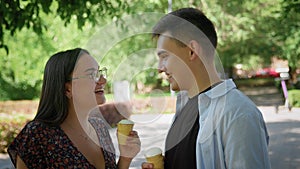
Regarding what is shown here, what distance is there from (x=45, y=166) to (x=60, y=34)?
65.2 feet

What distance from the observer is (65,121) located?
96.5 inches

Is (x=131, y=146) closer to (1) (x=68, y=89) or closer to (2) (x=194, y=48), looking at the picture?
(1) (x=68, y=89)

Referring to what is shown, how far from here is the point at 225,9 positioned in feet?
86.0

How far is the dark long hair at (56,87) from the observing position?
237 cm

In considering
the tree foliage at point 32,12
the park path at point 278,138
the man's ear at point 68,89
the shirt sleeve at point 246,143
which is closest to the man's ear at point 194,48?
the shirt sleeve at point 246,143

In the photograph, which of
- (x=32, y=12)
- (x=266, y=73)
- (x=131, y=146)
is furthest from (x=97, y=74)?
(x=266, y=73)

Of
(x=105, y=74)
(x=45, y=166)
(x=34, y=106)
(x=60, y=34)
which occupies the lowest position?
(x=34, y=106)

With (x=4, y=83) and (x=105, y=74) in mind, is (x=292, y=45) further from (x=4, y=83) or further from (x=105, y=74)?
(x=105, y=74)

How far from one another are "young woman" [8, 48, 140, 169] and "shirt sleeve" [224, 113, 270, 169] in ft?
2.13

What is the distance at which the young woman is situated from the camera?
2311mm

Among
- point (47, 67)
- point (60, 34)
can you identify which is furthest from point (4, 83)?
point (47, 67)

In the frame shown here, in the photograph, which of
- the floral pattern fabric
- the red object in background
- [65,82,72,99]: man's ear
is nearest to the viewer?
the floral pattern fabric

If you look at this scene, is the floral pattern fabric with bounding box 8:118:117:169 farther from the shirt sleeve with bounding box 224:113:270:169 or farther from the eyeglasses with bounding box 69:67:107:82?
the shirt sleeve with bounding box 224:113:270:169

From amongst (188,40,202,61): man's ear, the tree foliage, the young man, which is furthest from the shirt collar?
the tree foliage
